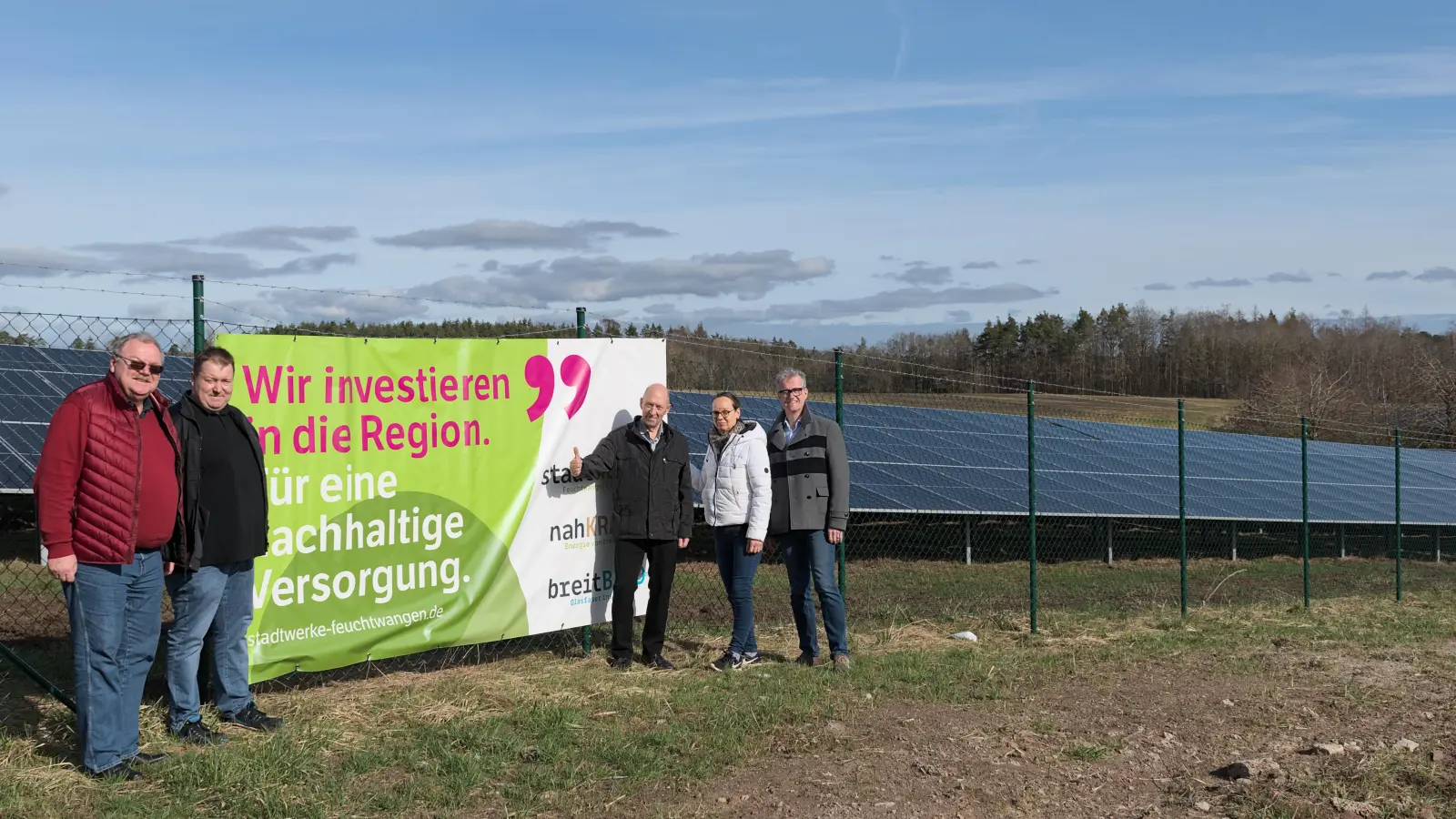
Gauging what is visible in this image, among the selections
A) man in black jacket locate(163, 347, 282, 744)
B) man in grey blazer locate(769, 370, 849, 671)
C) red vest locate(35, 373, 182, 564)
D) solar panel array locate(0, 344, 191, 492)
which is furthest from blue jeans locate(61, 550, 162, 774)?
solar panel array locate(0, 344, 191, 492)

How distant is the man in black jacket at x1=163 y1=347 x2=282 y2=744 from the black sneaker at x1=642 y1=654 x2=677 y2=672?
2776 millimetres

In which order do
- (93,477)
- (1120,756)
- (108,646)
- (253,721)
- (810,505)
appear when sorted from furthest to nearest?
1. (810,505)
2. (253,721)
3. (1120,756)
4. (108,646)
5. (93,477)

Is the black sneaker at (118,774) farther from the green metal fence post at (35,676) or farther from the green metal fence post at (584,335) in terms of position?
the green metal fence post at (584,335)

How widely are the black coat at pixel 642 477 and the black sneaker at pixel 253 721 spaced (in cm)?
243

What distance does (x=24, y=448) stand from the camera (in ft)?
41.4

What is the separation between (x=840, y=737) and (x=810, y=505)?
6.55 feet

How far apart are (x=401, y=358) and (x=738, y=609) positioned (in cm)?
269

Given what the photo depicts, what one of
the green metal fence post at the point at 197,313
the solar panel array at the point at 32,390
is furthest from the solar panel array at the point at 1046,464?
the green metal fence post at the point at 197,313

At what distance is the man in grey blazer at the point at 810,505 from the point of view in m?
7.73

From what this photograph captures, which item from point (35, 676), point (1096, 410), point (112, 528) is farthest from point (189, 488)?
point (1096, 410)

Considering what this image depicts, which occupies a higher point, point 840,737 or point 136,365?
point 136,365

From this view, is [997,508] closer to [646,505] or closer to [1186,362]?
[646,505]

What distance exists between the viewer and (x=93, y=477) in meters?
5.02

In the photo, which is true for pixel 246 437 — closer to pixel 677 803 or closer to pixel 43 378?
pixel 677 803
